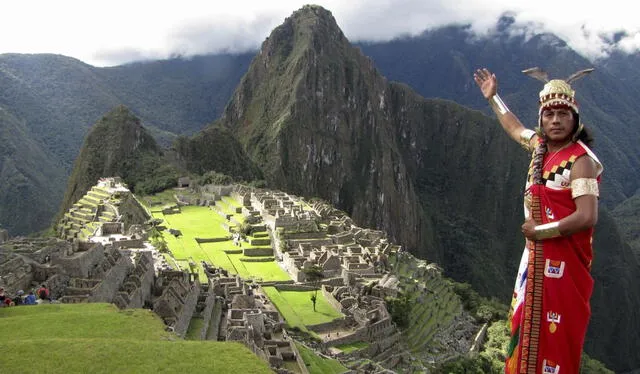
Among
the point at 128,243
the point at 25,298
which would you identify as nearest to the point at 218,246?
the point at 128,243

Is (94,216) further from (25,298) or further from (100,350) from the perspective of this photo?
(100,350)

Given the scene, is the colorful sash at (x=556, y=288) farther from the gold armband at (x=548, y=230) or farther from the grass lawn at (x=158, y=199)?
the grass lawn at (x=158, y=199)

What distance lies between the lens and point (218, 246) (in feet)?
142

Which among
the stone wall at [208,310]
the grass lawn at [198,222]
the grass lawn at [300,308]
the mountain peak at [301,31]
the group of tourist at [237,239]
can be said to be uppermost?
the mountain peak at [301,31]

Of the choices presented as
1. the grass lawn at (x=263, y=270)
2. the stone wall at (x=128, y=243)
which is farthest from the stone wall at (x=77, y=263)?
the grass lawn at (x=263, y=270)

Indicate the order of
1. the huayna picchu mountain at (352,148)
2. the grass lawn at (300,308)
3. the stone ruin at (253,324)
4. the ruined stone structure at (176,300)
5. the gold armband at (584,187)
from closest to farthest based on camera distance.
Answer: the gold armband at (584,187)
the ruined stone structure at (176,300)
the stone ruin at (253,324)
the grass lawn at (300,308)
the huayna picchu mountain at (352,148)

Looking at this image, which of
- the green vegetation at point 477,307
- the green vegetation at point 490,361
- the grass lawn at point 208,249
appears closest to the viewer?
the green vegetation at point 490,361

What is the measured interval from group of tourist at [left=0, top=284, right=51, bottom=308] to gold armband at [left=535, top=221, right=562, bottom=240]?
13.2 meters

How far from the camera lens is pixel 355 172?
13925 centimetres

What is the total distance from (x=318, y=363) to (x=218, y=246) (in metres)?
22.6

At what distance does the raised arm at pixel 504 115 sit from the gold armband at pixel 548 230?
1030 mm

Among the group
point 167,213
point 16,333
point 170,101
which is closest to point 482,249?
point 170,101

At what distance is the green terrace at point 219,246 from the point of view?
123 feet

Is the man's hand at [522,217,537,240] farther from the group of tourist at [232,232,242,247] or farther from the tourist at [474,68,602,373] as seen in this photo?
the group of tourist at [232,232,242,247]
